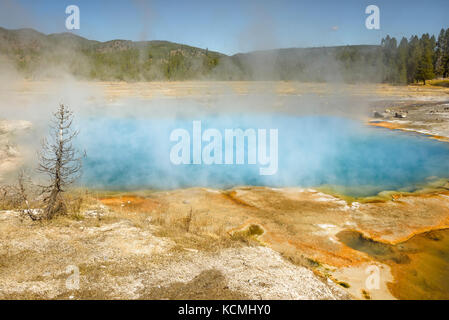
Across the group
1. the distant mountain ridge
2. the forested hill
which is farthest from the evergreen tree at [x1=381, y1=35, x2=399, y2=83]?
the distant mountain ridge

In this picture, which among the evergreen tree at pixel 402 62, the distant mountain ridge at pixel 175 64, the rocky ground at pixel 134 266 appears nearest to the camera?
the rocky ground at pixel 134 266

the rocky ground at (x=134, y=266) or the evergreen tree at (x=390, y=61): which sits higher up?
the evergreen tree at (x=390, y=61)

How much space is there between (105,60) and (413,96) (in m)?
36.2

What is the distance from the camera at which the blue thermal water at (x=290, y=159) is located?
9.31 metres

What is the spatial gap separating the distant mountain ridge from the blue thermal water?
20.0 ft

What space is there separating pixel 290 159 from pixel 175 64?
1370 inches

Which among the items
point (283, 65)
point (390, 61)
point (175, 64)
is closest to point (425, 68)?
point (390, 61)

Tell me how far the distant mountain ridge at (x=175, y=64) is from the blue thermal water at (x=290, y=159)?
20.0 feet

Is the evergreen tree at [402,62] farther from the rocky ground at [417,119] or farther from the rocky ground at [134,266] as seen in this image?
the rocky ground at [134,266]

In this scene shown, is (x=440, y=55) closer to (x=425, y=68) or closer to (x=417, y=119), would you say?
(x=425, y=68)

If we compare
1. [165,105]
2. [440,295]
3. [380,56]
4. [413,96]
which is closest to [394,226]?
[440,295]

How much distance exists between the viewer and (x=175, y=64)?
42062 millimetres

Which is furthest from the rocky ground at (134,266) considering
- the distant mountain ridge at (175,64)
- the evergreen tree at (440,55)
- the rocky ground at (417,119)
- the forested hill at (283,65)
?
the evergreen tree at (440,55)

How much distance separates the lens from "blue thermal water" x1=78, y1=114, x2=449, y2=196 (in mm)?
9312
